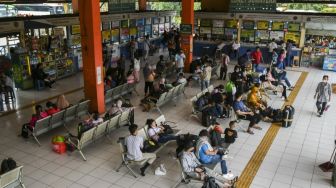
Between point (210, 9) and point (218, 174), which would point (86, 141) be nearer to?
point (218, 174)

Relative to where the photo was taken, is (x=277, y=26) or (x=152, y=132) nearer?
(x=152, y=132)

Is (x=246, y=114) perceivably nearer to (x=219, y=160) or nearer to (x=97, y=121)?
(x=219, y=160)

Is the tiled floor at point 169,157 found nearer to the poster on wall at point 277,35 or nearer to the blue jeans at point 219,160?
the blue jeans at point 219,160

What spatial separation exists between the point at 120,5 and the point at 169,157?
1073 cm

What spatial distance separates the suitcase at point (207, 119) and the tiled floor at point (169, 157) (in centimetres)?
27

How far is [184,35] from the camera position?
1806 cm

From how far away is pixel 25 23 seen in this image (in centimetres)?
1452

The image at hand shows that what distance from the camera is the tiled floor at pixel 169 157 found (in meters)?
7.93

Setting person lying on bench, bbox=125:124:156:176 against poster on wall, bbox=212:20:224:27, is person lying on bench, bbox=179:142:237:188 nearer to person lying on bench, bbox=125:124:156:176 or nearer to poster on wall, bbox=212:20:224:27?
person lying on bench, bbox=125:124:156:176

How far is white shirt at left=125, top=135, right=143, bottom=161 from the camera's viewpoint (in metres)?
7.84

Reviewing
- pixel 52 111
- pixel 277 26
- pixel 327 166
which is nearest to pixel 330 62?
pixel 277 26

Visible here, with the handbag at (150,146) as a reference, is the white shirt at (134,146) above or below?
above

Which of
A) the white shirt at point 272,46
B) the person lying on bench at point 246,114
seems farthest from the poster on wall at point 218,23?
the person lying on bench at point 246,114

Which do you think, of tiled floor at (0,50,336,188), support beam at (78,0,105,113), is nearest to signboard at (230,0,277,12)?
tiled floor at (0,50,336,188)
